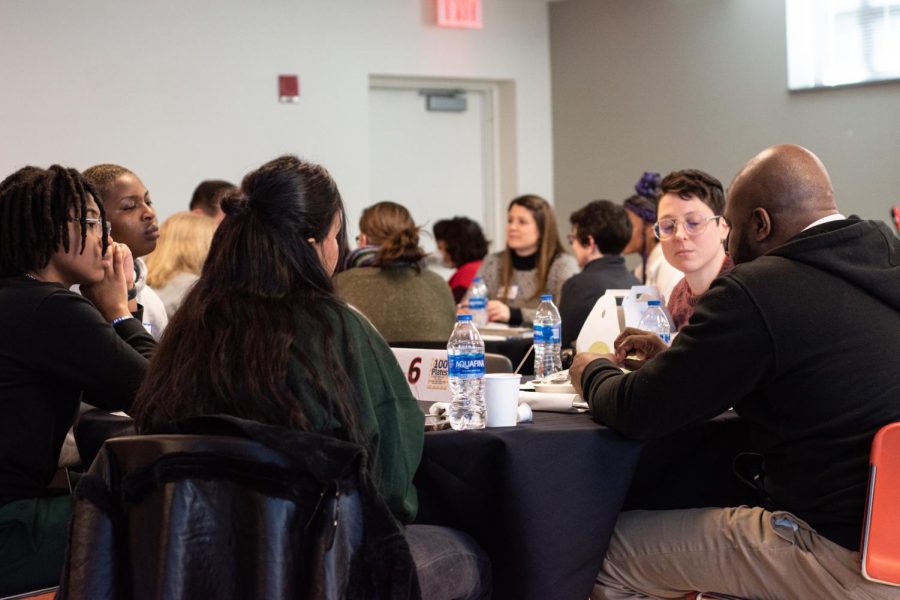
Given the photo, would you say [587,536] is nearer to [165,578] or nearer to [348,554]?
[348,554]

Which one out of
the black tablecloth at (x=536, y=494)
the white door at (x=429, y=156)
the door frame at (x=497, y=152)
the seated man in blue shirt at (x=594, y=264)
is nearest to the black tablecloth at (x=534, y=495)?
the black tablecloth at (x=536, y=494)

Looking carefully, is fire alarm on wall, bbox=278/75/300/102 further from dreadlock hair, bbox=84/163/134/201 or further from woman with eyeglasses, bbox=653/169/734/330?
woman with eyeglasses, bbox=653/169/734/330

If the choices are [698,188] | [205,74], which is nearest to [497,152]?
[205,74]

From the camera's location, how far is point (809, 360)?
2.06 metres

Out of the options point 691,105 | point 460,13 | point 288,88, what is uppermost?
point 460,13

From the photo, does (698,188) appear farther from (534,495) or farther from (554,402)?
(534,495)

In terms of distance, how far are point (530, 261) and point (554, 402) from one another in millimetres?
3795

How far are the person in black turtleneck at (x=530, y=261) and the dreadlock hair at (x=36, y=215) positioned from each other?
12.0 ft

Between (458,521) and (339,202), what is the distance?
0.74 meters

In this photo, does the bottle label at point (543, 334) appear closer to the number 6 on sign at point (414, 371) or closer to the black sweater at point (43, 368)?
the number 6 on sign at point (414, 371)

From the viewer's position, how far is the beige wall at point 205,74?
6.96m

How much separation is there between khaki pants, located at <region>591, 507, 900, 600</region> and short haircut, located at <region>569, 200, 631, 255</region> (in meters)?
2.75

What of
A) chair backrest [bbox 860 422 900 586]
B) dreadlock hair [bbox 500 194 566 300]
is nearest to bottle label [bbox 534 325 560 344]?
chair backrest [bbox 860 422 900 586]

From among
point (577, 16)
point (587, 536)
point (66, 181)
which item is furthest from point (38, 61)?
point (587, 536)
